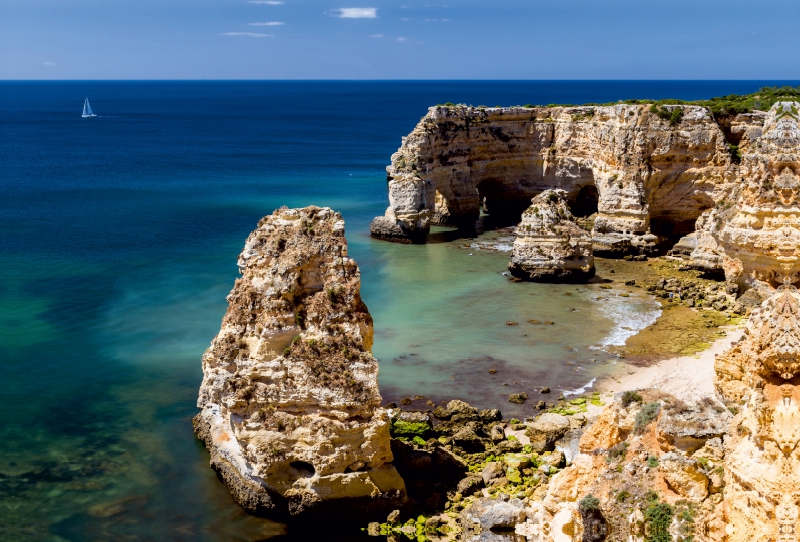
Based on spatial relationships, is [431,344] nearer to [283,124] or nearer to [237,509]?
[237,509]

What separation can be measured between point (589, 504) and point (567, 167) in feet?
143

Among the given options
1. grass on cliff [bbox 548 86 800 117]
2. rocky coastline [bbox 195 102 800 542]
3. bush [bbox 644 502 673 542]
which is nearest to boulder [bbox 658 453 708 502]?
rocky coastline [bbox 195 102 800 542]

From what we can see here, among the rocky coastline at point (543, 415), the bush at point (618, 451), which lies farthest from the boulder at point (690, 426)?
the bush at point (618, 451)

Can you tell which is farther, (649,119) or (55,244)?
(55,244)

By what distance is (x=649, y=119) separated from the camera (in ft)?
145

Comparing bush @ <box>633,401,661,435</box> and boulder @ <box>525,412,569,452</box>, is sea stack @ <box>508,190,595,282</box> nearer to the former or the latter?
boulder @ <box>525,412,569,452</box>

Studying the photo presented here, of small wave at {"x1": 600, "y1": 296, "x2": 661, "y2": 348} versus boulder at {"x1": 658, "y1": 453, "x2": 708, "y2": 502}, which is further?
small wave at {"x1": 600, "y1": 296, "x2": 661, "y2": 348}

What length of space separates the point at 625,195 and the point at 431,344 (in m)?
18.4

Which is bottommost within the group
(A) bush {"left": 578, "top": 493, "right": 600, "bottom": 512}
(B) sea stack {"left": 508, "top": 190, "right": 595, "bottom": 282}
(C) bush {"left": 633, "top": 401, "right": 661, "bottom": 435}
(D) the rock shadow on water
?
(D) the rock shadow on water

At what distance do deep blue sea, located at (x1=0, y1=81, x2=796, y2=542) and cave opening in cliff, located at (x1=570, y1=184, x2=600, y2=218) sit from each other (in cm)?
957

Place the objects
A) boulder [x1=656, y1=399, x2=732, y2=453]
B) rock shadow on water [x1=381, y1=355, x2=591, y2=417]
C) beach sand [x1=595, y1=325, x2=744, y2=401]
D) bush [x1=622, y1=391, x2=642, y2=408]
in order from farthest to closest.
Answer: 1. rock shadow on water [x1=381, y1=355, x2=591, y2=417]
2. beach sand [x1=595, y1=325, x2=744, y2=401]
3. bush [x1=622, y1=391, x2=642, y2=408]
4. boulder [x1=656, y1=399, x2=732, y2=453]

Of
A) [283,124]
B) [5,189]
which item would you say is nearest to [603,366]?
[5,189]

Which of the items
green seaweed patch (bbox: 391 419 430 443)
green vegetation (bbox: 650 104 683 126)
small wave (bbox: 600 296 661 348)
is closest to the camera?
green seaweed patch (bbox: 391 419 430 443)

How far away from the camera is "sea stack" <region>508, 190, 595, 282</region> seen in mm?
39500
